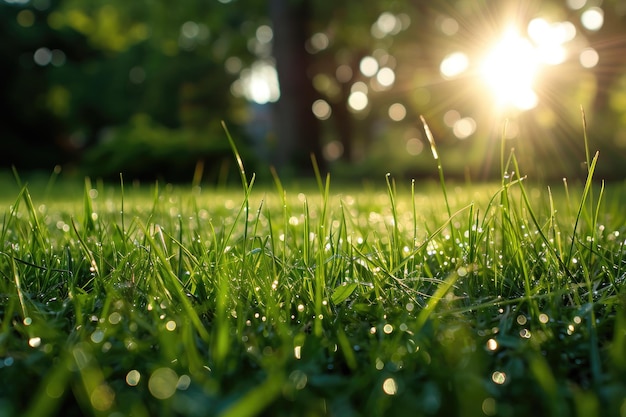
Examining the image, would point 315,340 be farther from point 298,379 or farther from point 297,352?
point 298,379

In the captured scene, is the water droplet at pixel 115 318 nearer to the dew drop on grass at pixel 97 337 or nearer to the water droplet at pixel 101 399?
the dew drop on grass at pixel 97 337

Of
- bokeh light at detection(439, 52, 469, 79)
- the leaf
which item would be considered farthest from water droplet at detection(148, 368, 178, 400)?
bokeh light at detection(439, 52, 469, 79)

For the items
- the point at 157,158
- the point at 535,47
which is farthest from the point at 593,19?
the point at 157,158

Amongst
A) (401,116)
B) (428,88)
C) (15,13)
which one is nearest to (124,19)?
(428,88)

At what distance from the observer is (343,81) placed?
74.0 ft

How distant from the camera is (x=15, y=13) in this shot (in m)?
27.8

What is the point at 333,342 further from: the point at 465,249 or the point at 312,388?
the point at 465,249

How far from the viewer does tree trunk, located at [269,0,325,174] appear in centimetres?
1329

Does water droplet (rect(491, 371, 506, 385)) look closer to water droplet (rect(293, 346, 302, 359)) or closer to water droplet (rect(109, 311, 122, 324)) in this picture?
water droplet (rect(293, 346, 302, 359))

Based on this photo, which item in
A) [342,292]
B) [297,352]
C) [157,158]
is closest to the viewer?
[297,352]

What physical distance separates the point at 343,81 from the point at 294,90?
9104 mm

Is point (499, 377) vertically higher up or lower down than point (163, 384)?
higher up

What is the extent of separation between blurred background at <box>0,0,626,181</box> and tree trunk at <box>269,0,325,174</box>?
0.03 metres

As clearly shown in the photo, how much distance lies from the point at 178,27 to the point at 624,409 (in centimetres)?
1655
